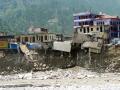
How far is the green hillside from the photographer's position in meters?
107

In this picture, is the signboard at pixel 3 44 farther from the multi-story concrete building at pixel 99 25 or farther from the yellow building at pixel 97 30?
the multi-story concrete building at pixel 99 25

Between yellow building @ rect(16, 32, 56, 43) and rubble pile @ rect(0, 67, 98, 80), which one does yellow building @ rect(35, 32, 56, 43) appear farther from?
rubble pile @ rect(0, 67, 98, 80)

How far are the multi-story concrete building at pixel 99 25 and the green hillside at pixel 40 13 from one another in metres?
37.8

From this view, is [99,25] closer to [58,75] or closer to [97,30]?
[97,30]

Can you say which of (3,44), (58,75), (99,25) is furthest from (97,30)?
(58,75)

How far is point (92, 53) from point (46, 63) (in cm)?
535

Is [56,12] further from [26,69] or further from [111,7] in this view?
[26,69]

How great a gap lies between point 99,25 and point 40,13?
59624mm

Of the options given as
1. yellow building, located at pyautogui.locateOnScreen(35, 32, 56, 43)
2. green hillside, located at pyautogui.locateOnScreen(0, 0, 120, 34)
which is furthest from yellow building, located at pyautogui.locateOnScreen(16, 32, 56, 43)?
green hillside, located at pyautogui.locateOnScreen(0, 0, 120, 34)

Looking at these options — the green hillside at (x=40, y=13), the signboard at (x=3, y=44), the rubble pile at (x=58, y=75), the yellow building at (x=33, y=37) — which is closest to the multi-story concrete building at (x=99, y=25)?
the yellow building at (x=33, y=37)

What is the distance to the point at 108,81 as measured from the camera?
37.9m

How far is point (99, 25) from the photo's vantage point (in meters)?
58.7

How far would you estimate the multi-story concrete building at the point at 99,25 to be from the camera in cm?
5674

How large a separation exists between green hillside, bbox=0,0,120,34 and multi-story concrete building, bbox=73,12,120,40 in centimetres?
3779
